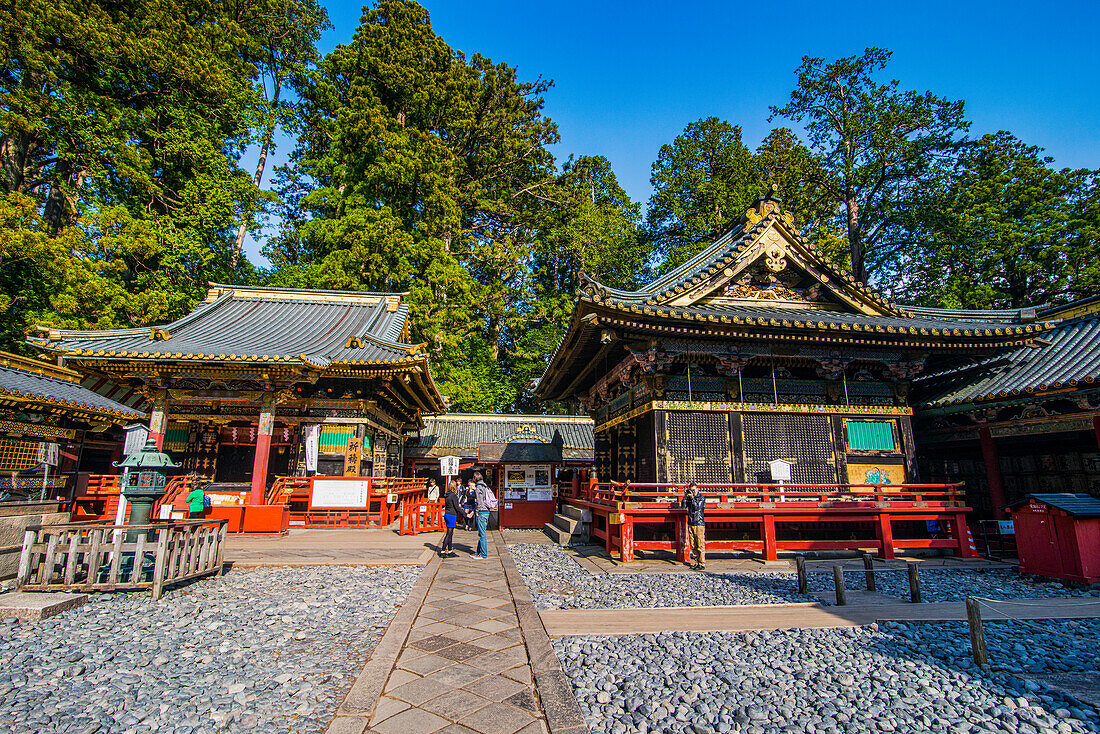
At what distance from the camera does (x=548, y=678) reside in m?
3.97

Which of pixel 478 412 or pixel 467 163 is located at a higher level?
pixel 467 163

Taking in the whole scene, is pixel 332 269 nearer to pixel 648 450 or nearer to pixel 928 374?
pixel 648 450

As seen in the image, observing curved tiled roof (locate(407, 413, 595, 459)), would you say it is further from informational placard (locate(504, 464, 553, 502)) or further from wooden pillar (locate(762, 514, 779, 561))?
wooden pillar (locate(762, 514, 779, 561))

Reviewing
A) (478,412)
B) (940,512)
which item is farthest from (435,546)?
(478,412)

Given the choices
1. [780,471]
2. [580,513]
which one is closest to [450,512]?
[580,513]

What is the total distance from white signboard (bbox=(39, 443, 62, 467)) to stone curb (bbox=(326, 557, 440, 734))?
10.4 meters

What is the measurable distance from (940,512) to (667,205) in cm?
2199

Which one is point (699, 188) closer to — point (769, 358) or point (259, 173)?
point (769, 358)

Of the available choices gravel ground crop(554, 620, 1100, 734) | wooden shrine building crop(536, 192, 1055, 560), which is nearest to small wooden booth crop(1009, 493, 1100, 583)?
wooden shrine building crop(536, 192, 1055, 560)

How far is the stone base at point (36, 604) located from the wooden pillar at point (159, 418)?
7.18 metres

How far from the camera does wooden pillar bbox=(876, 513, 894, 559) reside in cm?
1001

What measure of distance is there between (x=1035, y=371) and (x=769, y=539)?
307 inches

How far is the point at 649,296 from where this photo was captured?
38.0ft

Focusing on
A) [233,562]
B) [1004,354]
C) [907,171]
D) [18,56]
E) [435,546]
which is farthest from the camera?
[907,171]
